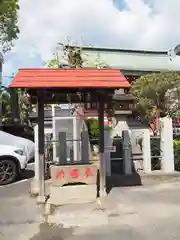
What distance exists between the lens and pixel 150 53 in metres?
26.5

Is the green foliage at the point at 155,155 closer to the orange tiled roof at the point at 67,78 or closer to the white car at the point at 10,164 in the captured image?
the orange tiled roof at the point at 67,78

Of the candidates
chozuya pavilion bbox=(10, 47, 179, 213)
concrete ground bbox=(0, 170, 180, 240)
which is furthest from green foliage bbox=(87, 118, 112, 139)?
concrete ground bbox=(0, 170, 180, 240)

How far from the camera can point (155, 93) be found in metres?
12.9

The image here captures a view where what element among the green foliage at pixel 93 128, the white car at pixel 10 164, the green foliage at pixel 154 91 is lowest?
the white car at pixel 10 164

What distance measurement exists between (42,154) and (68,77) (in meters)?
1.73

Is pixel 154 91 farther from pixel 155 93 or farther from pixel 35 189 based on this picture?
pixel 35 189

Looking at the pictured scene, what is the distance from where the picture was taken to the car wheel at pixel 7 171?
9193 millimetres

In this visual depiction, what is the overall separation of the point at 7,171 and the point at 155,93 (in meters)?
6.40

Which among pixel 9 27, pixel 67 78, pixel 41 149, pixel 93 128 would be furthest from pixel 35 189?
pixel 9 27

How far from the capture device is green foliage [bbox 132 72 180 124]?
41.5 ft

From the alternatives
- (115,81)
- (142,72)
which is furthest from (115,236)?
(142,72)

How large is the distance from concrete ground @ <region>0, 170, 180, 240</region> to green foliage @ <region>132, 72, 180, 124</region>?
18.4ft

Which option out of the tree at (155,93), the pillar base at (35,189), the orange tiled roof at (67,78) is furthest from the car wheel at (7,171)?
the tree at (155,93)

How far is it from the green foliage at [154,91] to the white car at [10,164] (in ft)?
18.9
